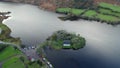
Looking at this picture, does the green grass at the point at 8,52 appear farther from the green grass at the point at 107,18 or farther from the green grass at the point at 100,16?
the green grass at the point at 107,18

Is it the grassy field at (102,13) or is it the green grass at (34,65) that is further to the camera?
the grassy field at (102,13)

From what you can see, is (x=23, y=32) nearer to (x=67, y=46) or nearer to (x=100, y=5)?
(x=67, y=46)

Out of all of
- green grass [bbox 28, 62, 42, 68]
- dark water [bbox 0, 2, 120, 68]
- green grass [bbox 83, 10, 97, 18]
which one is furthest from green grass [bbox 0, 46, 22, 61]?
green grass [bbox 83, 10, 97, 18]

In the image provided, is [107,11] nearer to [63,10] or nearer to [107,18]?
[107,18]

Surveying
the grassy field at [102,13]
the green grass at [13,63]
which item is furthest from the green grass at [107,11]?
the green grass at [13,63]

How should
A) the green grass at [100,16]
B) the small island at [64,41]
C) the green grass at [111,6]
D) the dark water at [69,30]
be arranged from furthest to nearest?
the green grass at [111,6] → the green grass at [100,16] → the small island at [64,41] → the dark water at [69,30]

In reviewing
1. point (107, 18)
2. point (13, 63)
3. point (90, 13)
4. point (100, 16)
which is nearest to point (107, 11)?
point (100, 16)
